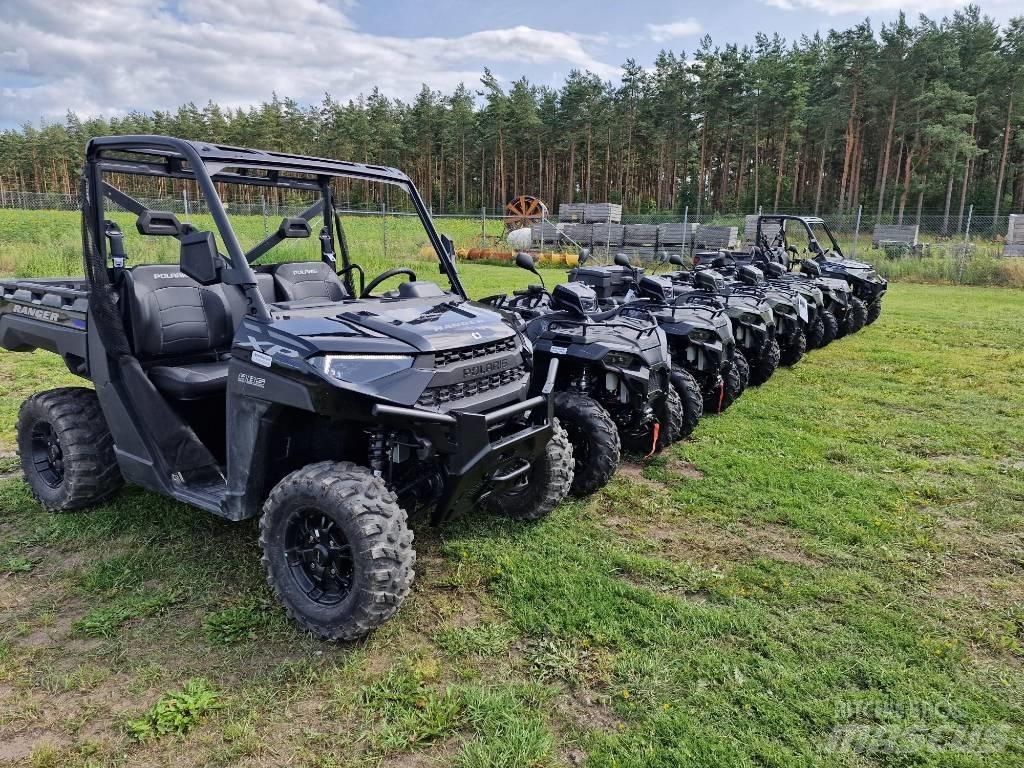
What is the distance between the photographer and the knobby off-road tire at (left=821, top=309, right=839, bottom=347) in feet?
33.3

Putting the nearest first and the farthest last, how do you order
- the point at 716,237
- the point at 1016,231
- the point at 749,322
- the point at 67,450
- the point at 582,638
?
the point at 582,638 < the point at 67,450 < the point at 749,322 < the point at 1016,231 < the point at 716,237

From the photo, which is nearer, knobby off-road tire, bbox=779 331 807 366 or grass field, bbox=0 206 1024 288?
knobby off-road tire, bbox=779 331 807 366

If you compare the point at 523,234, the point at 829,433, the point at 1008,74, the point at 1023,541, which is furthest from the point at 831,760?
the point at 1008,74

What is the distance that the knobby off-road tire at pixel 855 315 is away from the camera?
11.4 metres

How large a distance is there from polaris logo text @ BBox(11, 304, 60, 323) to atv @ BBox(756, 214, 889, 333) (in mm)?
A: 10152

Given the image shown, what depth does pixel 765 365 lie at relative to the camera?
25.7ft

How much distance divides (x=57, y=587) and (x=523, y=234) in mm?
25693

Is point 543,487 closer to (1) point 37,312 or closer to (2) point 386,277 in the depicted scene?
(2) point 386,277

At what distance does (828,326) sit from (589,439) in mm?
7205

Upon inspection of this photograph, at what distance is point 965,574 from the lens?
12.6 ft

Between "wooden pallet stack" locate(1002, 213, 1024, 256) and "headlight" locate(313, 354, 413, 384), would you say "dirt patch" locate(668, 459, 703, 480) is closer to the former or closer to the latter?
"headlight" locate(313, 354, 413, 384)

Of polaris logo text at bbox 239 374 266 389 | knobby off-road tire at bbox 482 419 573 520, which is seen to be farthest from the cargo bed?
knobby off-road tire at bbox 482 419 573 520

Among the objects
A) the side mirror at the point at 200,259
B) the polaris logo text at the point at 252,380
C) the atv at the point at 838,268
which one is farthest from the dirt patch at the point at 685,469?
the atv at the point at 838,268

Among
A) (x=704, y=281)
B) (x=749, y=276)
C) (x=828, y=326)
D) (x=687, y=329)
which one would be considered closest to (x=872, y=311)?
(x=828, y=326)
